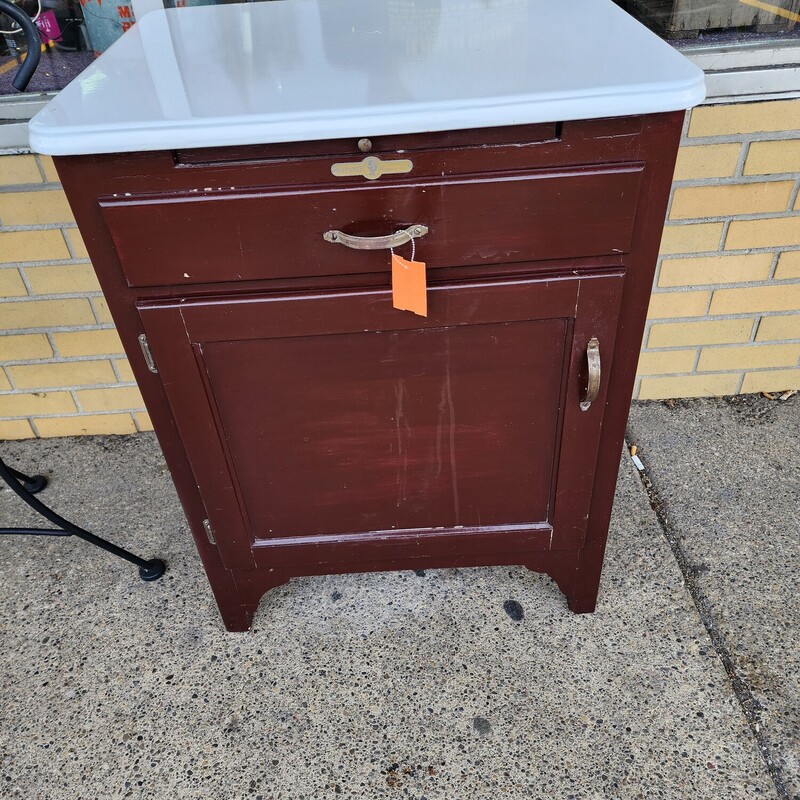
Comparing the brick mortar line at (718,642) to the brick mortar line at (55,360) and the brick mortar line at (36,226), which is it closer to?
the brick mortar line at (55,360)

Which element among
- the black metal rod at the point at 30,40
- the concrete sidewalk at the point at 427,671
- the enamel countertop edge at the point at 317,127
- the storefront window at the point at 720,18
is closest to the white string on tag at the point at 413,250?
the enamel countertop edge at the point at 317,127

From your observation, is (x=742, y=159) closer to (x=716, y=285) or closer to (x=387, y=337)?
(x=716, y=285)

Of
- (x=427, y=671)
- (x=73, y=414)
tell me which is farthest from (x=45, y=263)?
(x=427, y=671)

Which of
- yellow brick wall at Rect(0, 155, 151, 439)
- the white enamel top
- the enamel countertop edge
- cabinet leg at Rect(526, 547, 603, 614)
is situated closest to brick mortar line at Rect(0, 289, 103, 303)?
yellow brick wall at Rect(0, 155, 151, 439)

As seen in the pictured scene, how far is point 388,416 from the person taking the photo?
136 centimetres

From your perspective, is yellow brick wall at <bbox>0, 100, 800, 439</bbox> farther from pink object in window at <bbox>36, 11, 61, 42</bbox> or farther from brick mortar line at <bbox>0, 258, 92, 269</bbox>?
pink object in window at <bbox>36, 11, 61, 42</bbox>

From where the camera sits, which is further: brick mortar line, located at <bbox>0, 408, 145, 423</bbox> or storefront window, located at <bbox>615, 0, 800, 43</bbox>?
brick mortar line, located at <bbox>0, 408, 145, 423</bbox>

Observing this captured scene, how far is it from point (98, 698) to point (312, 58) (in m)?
1.40

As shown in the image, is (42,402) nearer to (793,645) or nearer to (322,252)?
(322,252)

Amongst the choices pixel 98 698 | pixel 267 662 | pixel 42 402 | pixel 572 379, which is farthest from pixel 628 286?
pixel 42 402

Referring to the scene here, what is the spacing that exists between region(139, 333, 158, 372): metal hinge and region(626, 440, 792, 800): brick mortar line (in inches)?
52.5

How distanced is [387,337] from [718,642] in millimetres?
1054

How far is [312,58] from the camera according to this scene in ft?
4.15

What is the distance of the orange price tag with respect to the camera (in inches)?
44.3
